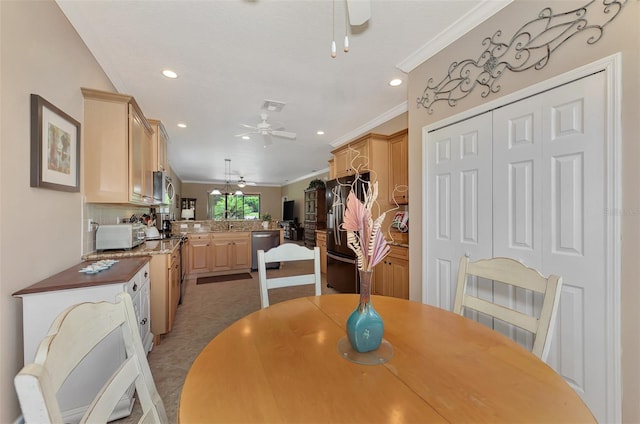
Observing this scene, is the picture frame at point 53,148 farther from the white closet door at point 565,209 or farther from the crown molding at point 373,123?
the crown molding at point 373,123

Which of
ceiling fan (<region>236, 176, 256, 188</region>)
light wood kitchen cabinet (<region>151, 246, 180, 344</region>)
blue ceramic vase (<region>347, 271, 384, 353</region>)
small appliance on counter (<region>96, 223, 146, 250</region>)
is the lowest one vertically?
light wood kitchen cabinet (<region>151, 246, 180, 344</region>)

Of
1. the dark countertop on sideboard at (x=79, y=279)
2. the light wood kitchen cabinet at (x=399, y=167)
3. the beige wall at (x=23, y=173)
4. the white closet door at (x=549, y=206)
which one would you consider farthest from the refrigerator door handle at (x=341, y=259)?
the beige wall at (x=23, y=173)

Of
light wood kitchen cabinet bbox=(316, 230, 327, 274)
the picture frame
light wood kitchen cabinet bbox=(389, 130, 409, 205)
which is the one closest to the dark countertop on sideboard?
the picture frame

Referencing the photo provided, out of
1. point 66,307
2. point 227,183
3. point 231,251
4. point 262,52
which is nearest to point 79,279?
point 66,307

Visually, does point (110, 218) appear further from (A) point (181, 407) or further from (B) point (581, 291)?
(B) point (581, 291)

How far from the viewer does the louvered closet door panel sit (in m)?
1.86

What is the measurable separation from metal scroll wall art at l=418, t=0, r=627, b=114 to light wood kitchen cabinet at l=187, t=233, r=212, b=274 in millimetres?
4660

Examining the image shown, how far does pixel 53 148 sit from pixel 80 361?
1736 millimetres

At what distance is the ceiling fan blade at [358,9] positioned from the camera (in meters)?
1.27

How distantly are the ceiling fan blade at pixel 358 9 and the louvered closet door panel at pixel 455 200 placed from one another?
111 centimetres

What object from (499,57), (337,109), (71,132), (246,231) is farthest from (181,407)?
(246,231)

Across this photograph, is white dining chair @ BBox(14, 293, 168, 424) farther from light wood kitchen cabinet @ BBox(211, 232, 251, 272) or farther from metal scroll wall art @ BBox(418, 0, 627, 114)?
light wood kitchen cabinet @ BBox(211, 232, 251, 272)

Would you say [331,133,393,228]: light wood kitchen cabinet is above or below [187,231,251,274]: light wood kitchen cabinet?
above

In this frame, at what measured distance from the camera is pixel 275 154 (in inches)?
237
